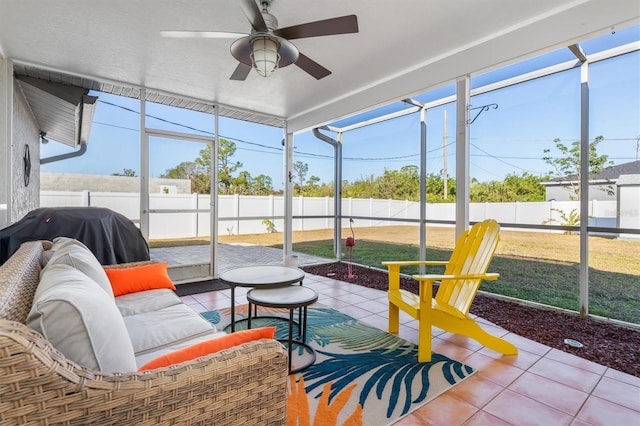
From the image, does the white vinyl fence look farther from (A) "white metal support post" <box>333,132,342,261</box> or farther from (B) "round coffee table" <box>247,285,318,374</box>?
(B) "round coffee table" <box>247,285,318,374</box>

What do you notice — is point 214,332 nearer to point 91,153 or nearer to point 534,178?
point 91,153

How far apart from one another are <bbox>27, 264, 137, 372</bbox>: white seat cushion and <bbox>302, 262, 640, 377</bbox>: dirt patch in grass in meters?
3.12

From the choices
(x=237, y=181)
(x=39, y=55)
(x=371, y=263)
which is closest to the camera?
(x=39, y=55)

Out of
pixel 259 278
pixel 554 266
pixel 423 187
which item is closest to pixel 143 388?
pixel 259 278

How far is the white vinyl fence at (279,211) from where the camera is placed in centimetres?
377

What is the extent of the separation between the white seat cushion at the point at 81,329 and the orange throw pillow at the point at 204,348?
0.09 meters

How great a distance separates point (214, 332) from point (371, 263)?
464 centimetres

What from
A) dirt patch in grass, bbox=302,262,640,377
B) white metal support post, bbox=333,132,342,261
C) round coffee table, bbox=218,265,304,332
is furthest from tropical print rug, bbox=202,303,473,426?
white metal support post, bbox=333,132,342,261

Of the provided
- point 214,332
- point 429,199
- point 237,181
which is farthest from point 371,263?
point 214,332

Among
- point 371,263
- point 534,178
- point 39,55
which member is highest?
point 39,55

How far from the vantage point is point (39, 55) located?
348cm

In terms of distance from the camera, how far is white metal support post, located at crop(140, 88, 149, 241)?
4.46 meters

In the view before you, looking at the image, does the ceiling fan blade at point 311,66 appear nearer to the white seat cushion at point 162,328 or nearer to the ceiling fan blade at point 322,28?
the ceiling fan blade at point 322,28

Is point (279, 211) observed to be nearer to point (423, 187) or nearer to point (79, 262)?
point (423, 187)
